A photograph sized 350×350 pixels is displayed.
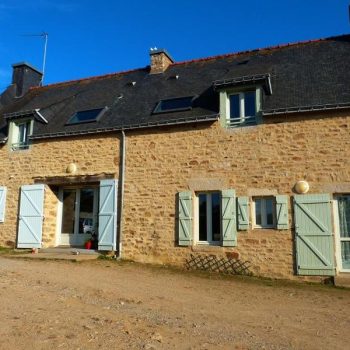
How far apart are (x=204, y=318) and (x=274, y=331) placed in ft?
2.98

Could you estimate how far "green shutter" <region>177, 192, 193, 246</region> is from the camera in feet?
30.7

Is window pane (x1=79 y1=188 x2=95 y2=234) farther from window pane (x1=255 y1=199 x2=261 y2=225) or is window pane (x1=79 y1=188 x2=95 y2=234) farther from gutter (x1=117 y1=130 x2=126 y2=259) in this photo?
window pane (x1=255 y1=199 x2=261 y2=225)

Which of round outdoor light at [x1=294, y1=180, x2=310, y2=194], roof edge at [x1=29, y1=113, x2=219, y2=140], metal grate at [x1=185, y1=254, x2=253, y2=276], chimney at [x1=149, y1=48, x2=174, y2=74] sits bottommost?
metal grate at [x1=185, y1=254, x2=253, y2=276]

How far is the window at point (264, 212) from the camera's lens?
8875mm

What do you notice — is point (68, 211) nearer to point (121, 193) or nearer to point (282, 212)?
point (121, 193)

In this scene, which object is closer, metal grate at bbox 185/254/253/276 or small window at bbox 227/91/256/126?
metal grate at bbox 185/254/253/276

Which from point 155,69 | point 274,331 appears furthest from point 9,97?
point 274,331

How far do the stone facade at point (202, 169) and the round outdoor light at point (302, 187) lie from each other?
0.11 meters

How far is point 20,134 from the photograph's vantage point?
1238 centimetres

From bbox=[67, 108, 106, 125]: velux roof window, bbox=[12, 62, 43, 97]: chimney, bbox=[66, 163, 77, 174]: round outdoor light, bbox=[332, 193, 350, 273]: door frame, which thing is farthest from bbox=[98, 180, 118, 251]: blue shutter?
bbox=[12, 62, 43, 97]: chimney

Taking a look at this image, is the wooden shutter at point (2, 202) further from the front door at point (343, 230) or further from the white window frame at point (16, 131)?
the front door at point (343, 230)

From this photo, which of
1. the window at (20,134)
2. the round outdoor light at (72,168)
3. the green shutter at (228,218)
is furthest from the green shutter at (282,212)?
the window at (20,134)

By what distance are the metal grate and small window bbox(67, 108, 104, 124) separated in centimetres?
505

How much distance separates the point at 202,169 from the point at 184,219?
51.5 inches
